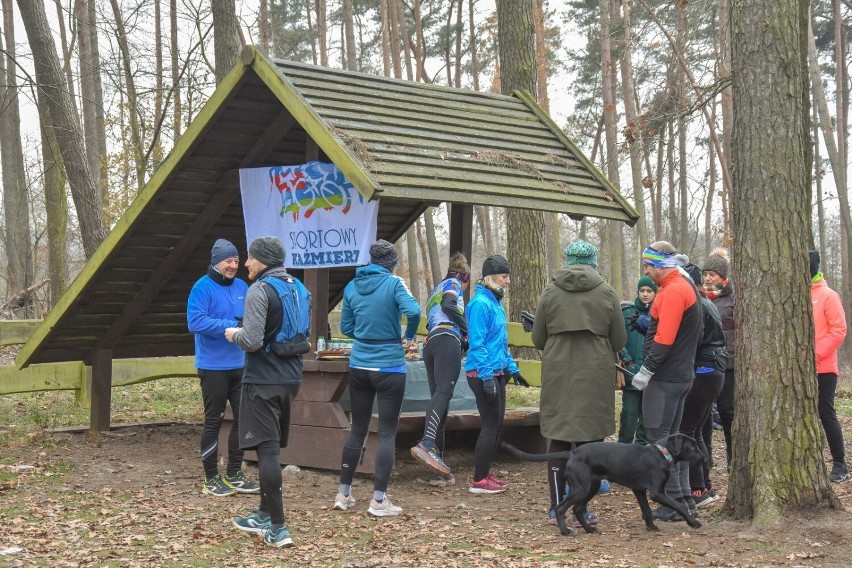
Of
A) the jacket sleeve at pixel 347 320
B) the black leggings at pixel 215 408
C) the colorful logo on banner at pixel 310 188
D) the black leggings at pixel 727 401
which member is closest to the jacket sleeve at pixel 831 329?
the black leggings at pixel 727 401

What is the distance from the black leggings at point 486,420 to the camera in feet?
23.0

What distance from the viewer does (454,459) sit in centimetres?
866

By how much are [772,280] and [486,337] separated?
6.97ft

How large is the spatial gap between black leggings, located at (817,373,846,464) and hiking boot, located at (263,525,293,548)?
13.8 feet

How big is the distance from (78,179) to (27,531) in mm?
7597

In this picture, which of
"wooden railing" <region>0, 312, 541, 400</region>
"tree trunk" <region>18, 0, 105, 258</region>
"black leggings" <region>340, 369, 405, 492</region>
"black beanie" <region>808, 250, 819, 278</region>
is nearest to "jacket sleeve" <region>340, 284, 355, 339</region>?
"black leggings" <region>340, 369, 405, 492</region>

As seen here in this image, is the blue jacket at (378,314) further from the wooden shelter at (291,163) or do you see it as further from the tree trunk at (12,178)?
the tree trunk at (12,178)

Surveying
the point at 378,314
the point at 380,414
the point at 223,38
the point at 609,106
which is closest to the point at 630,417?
the point at 380,414

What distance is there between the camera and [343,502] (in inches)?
255

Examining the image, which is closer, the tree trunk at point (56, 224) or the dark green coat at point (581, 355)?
the dark green coat at point (581, 355)

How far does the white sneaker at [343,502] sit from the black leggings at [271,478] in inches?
38.3

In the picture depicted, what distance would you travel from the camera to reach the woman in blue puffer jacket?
6.88 metres

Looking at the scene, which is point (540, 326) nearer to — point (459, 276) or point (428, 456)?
point (459, 276)

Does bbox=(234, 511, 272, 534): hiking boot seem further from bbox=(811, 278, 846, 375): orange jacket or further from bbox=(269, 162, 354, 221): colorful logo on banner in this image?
bbox=(811, 278, 846, 375): orange jacket
